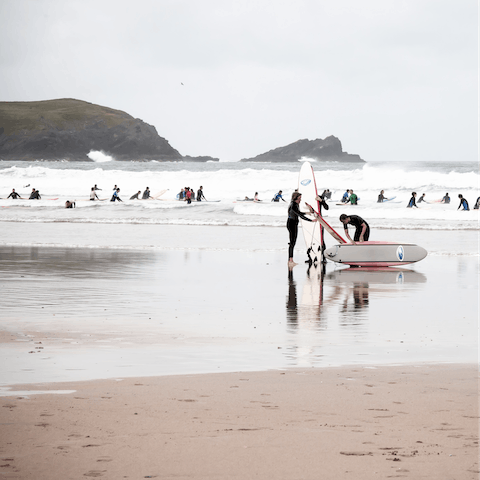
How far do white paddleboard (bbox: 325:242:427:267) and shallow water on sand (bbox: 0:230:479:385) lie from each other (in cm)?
31

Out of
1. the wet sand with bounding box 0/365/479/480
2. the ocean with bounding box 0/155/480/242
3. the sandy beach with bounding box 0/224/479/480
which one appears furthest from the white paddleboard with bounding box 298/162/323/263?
the ocean with bounding box 0/155/480/242

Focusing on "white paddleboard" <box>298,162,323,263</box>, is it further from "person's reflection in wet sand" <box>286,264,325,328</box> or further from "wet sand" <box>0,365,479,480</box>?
"wet sand" <box>0,365,479,480</box>

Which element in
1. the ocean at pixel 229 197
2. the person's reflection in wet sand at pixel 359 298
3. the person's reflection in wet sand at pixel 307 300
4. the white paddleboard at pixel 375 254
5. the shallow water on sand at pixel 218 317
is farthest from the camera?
the ocean at pixel 229 197

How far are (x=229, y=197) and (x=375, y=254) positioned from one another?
45.8 meters

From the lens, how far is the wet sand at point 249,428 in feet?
12.0

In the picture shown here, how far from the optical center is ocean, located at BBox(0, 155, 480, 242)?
111 ft

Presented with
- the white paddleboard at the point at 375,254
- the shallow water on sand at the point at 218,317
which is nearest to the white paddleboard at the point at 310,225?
the white paddleboard at the point at 375,254

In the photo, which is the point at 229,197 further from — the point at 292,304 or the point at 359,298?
the point at 292,304

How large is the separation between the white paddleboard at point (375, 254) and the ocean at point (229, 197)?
49.2 feet

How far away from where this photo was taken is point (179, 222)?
109 ft

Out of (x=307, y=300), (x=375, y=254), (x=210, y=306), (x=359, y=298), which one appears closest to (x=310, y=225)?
(x=375, y=254)

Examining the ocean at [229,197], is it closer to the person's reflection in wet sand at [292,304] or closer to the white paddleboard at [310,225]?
the white paddleboard at [310,225]

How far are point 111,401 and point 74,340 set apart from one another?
233 centimetres

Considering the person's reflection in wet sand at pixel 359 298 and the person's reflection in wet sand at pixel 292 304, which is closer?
the person's reflection in wet sand at pixel 292 304
